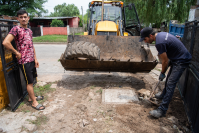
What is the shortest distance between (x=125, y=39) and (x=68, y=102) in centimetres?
272

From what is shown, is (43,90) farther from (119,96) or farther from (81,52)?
(119,96)

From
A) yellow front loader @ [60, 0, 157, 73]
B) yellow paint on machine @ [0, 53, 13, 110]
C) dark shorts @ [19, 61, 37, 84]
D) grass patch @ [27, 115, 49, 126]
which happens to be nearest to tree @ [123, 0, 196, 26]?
yellow front loader @ [60, 0, 157, 73]

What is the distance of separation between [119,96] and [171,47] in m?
1.68

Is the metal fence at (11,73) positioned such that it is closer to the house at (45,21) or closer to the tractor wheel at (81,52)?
the tractor wheel at (81,52)

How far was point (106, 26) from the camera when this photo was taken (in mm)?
5578

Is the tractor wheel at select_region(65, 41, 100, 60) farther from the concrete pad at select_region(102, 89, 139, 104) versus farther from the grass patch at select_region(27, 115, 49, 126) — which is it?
the grass patch at select_region(27, 115, 49, 126)

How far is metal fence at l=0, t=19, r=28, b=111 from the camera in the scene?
113 inches

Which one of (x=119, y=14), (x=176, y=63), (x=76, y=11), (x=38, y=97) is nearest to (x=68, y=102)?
(x=38, y=97)

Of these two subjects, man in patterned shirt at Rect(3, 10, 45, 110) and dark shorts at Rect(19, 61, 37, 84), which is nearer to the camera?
man in patterned shirt at Rect(3, 10, 45, 110)

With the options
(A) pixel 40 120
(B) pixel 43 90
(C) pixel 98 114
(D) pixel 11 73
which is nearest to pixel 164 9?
(B) pixel 43 90

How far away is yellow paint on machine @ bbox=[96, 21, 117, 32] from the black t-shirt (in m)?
2.85

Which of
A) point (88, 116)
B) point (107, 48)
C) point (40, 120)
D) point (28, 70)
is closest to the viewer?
point (40, 120)

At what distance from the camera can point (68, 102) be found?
3557 mm

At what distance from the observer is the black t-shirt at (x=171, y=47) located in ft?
9.06
